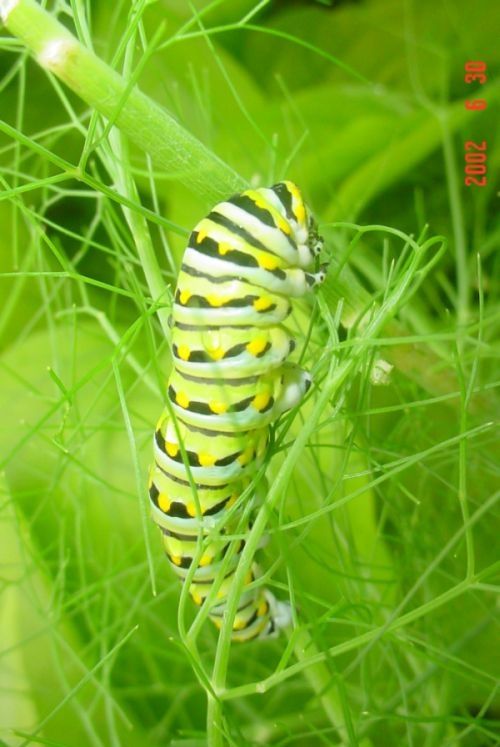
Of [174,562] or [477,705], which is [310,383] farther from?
[477,705]

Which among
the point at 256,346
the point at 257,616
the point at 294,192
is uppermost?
the point at 294,192

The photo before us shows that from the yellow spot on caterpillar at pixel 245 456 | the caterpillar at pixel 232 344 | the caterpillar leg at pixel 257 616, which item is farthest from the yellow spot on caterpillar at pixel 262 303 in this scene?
the caterpillar leg at pixel 257 616

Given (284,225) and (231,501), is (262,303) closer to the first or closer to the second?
(284,225)

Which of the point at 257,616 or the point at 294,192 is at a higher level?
the point at 294,192
